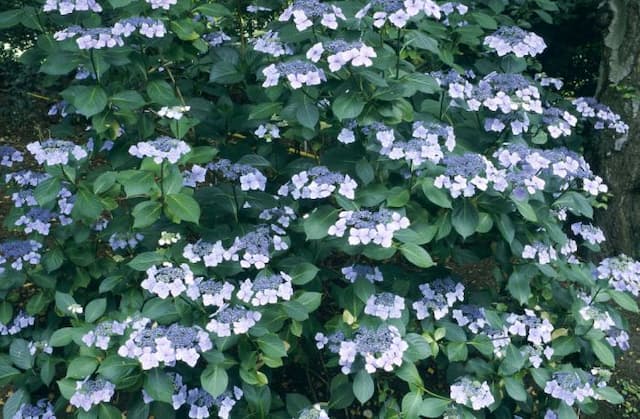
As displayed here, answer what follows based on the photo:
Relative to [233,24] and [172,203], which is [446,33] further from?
[172,203]

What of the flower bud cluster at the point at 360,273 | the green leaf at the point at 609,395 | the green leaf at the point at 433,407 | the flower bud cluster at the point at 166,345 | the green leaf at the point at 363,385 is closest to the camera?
the flower bud cluster at the point at 166,345

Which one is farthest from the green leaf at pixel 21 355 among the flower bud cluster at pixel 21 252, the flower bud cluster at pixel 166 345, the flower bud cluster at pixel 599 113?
the flower bud cluster at pixel 599 113

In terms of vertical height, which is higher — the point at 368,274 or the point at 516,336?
the point at 368,274

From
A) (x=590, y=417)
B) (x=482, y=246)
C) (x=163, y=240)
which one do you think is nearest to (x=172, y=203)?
(x=163, y=240)

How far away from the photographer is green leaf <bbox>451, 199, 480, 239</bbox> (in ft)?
7.14

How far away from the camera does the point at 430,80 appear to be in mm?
Result: 2225

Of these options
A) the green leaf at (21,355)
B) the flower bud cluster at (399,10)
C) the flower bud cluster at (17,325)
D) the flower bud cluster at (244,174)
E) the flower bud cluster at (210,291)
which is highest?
the flower bud cluster at (399,10)

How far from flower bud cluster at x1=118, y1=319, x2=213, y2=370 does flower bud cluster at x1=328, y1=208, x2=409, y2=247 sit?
1.61 feet

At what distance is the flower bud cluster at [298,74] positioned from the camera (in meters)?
2.02

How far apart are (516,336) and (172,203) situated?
1336mm

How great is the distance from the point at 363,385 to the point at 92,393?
2.73 ft

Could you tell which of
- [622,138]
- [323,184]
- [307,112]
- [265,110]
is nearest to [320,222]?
[323,184]

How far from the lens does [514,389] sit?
7.77ft

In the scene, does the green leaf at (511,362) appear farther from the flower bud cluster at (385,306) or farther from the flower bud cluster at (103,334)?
the flower bud cluster at (103,334)
